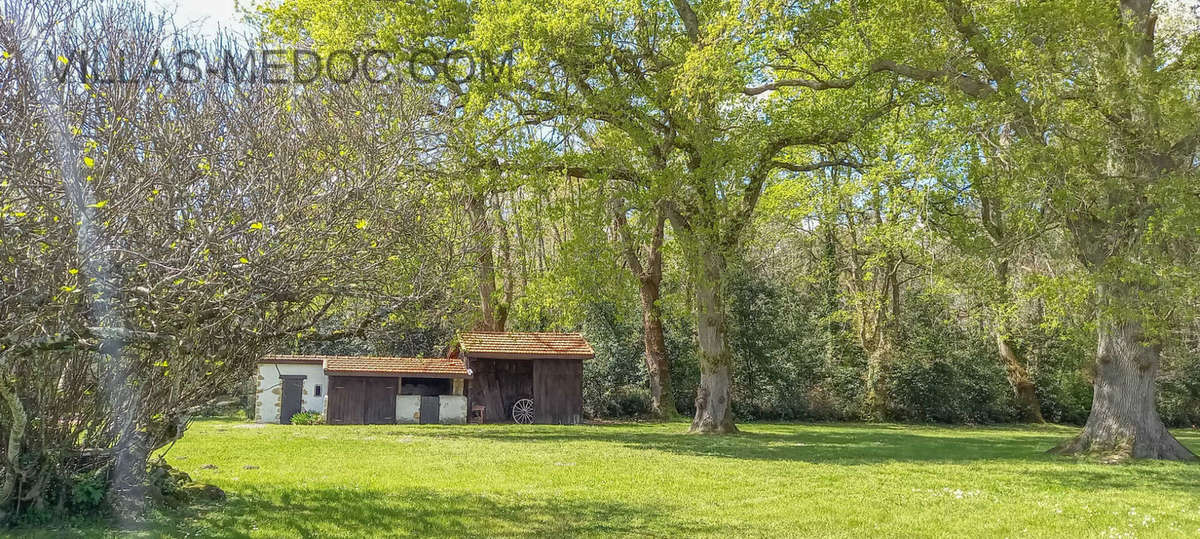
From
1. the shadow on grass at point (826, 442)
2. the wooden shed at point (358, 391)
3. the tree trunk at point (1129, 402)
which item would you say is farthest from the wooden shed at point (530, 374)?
the tree trunk at point (1129, 402)

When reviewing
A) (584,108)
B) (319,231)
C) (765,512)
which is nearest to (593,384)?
(584,108)

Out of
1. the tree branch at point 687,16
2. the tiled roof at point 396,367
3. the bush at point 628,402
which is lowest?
the bush at point 628,402

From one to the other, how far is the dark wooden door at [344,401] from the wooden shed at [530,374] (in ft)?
11.6

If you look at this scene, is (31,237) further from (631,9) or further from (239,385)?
(631,9)

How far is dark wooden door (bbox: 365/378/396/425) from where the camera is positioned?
28.0 m

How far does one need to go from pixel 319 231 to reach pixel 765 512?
5.55 meters

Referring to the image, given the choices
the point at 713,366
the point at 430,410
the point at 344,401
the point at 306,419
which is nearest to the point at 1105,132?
the point at 713,366

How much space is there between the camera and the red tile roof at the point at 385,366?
27.6 m

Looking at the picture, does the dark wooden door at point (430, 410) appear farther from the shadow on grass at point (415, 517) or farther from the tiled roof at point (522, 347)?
the shadow on grass at point (415, 517)

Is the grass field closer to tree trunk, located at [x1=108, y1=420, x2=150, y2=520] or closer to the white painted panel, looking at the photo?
tree trunk, located at [x1=108, y1=420, x2=150, y2=520]

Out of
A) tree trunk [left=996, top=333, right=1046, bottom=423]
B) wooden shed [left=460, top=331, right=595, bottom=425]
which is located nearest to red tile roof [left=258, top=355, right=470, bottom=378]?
wooden shed [left=460, top=331, right=595, bottom=425]

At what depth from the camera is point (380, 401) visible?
28.2m

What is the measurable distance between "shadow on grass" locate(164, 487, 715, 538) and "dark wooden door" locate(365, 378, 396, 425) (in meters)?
17.8

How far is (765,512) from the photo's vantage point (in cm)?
970
